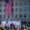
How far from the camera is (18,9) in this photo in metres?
Answer: 1.09

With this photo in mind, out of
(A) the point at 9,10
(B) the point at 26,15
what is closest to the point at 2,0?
(A) the point at 9,10

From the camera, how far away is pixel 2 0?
107 cm

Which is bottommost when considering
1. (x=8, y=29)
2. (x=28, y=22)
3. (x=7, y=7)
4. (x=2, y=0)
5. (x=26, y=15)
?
(x=8, y=29)

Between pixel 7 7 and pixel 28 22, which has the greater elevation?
pixel 7 7

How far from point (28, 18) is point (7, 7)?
380mm

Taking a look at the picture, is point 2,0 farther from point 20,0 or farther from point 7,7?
point 20,0

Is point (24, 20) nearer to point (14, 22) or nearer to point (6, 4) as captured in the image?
point (14, 22)

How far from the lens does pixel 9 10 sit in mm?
1079

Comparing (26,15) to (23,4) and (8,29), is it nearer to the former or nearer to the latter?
(23,4)

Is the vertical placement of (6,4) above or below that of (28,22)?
above

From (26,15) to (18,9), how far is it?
6.4 inches

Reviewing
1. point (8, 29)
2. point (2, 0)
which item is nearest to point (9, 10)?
point (2, 0)

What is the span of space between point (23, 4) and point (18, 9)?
0.38 ft

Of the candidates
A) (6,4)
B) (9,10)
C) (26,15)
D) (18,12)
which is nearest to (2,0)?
(6,4)
